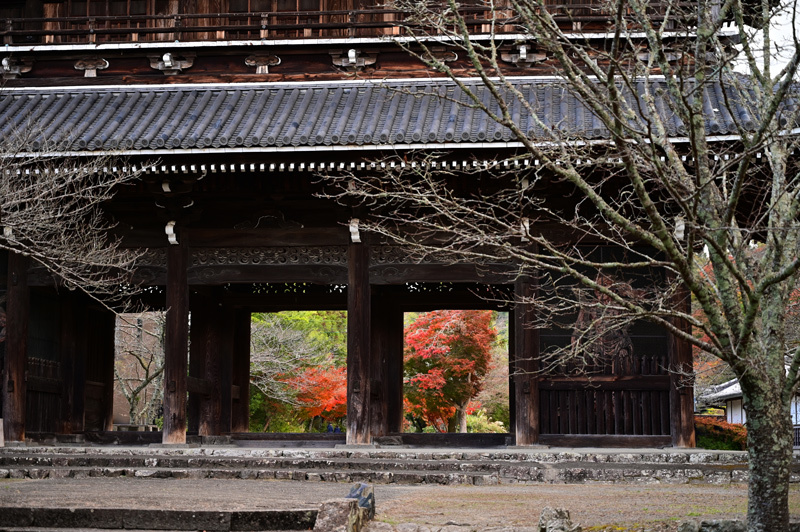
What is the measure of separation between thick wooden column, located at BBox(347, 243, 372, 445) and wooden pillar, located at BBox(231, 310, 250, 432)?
16.1ft

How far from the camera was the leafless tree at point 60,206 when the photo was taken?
33.7 ft

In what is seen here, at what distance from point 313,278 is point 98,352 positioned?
5.27m

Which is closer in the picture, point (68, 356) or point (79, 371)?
point (68, 356)

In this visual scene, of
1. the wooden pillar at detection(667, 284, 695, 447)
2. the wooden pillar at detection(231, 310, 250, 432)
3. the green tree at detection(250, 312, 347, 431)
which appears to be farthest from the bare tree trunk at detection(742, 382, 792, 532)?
the green tree at detection(250, 312, 347, 431)

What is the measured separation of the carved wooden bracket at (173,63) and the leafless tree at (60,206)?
269cm

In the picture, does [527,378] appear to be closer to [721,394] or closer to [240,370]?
[240,370]

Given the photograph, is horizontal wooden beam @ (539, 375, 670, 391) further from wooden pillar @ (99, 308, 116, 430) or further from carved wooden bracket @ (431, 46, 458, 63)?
wooden pillar @ (99, 308, 116, 430)

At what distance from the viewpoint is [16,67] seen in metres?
15.3

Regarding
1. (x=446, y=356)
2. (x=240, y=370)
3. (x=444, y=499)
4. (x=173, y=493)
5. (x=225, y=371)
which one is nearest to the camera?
(x=444, y=499)

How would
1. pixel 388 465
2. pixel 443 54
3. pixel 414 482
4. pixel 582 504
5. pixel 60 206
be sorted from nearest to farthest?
pixel 582 504 < pixel 414 482 < pixel 388 465 < pixel 60 206 < pixel 443 54

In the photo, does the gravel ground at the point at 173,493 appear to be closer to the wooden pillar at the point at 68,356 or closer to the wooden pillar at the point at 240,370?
the wooden pillar at the point at 68,356

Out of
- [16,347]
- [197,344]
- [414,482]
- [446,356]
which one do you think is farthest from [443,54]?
[446,356]

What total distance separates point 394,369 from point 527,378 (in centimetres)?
402

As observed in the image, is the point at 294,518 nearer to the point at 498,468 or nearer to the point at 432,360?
the point at 498,468
